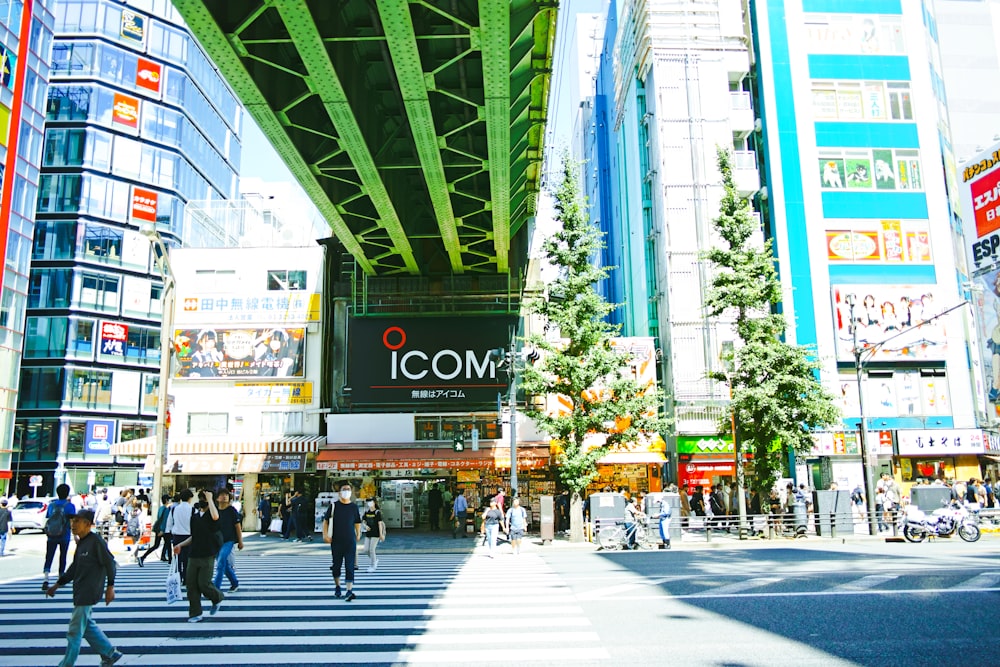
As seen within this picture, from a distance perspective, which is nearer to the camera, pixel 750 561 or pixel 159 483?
pixel 750 561

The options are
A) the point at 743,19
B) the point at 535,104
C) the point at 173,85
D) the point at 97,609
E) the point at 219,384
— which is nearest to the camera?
the point at 97,609

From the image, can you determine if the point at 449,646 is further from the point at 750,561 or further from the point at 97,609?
the point at 750,561

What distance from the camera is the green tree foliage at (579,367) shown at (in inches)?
965

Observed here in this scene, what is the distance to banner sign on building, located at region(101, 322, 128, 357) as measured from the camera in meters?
52.6

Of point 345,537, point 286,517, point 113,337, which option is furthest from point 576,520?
point 113,337

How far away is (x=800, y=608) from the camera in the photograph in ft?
32.6

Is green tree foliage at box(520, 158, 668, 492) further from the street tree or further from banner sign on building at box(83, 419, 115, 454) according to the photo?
banner sign on building at box(83, 419, 115, 454)

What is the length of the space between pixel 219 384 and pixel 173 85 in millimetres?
38268

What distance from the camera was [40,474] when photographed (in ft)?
161

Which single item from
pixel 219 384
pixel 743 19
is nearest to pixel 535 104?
pixel 219 384

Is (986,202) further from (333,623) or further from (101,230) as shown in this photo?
(101,230)

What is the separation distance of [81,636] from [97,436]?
164 feet

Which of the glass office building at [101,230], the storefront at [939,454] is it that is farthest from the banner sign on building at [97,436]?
the storefront at [939,454]

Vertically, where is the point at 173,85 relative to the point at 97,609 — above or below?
above
